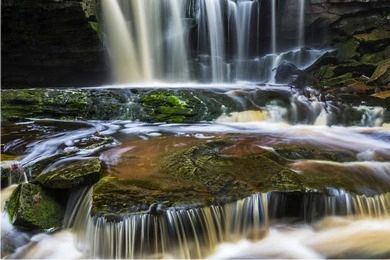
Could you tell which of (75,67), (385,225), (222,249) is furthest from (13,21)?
(385,225)

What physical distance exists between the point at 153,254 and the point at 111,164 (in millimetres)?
1749

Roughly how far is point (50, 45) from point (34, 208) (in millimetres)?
7997

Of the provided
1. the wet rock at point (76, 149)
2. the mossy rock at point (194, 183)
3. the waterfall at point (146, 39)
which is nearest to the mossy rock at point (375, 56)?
the waterfall at point (146, 39)

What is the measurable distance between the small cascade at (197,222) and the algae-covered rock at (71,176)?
8.9 inches

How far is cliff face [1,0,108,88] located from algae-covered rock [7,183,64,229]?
731 centimetres

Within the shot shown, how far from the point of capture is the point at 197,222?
4629mm

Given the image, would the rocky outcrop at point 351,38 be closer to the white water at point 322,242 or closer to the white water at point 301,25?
the white water at point 301,25

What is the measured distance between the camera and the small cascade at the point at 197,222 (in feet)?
14.7

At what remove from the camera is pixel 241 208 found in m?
4.85

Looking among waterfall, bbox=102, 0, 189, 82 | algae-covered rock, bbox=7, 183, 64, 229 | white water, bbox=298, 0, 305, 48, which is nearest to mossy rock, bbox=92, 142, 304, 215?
algae-covered rock, bbox=7, 183, 64, 229

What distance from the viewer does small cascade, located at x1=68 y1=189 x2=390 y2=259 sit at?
4473 millimetres

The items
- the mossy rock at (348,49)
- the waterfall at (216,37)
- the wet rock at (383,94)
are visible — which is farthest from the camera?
the waterfall at (216,37)

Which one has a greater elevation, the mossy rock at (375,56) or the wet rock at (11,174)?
the mossy rock at (375,56)

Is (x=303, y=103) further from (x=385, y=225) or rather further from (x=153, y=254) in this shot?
(x=153, y=254)
